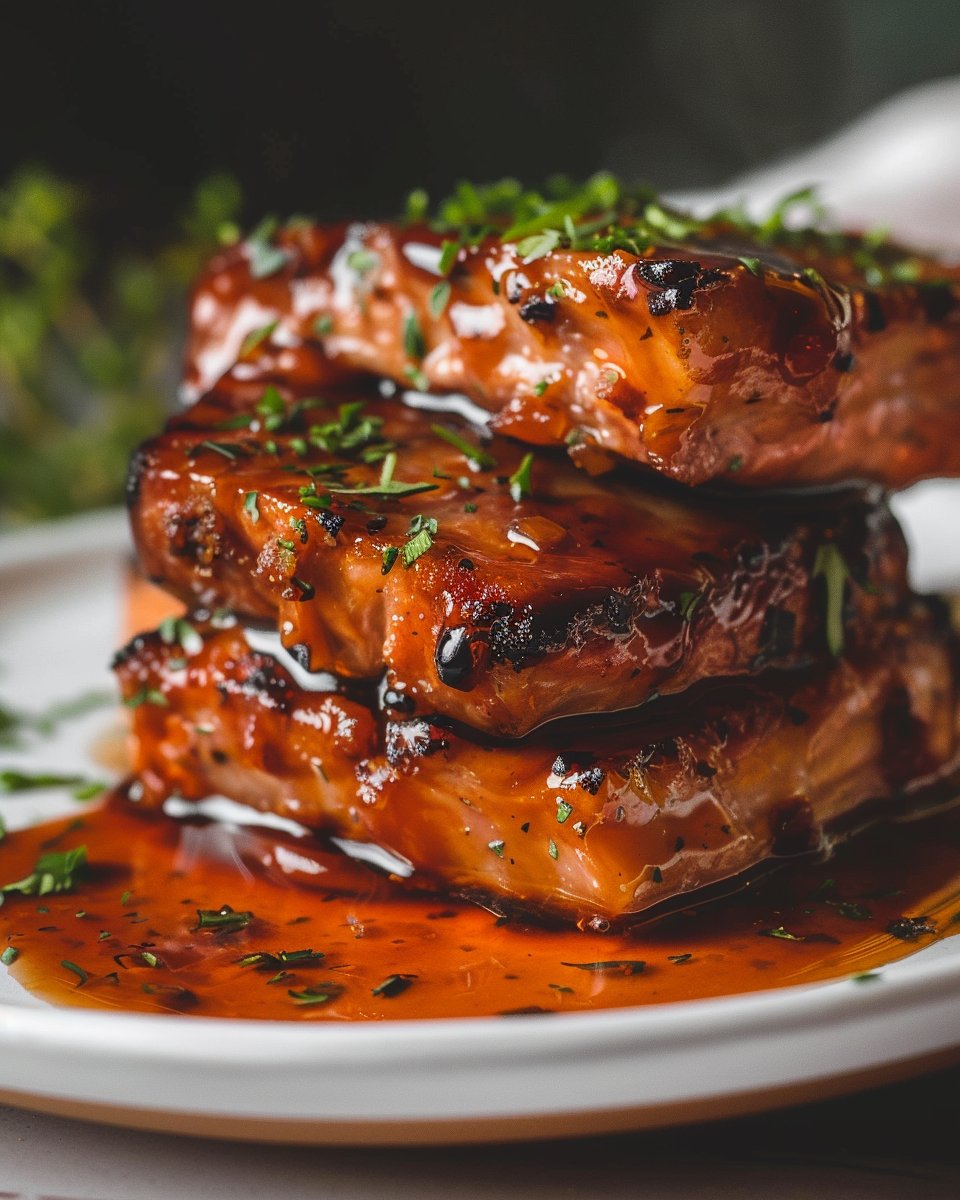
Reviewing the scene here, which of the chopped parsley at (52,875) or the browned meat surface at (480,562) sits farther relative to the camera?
the chopped parsley at (52,875)

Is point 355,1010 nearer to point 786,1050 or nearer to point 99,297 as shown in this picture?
point 786,1050

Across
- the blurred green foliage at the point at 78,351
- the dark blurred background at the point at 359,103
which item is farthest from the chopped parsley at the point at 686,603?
the dark blurred background at the point at 359,103

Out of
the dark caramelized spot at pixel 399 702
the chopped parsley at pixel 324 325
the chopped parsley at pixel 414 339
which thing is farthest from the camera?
the chopped parsley at pixel 324 325

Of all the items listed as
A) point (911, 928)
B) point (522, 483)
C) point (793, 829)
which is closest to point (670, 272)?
point (522, 483)

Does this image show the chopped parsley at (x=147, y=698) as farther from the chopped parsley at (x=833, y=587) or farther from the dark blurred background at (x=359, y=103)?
the dark blurred background at (x=359, y=103)

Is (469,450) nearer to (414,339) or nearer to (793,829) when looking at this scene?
(414,339)

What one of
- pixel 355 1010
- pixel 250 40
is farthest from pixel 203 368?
pixel 250 40

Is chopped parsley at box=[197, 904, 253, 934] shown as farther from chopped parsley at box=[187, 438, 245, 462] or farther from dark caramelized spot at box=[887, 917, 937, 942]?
dark caramelized spot at box=[887, 917, 937, 942]
